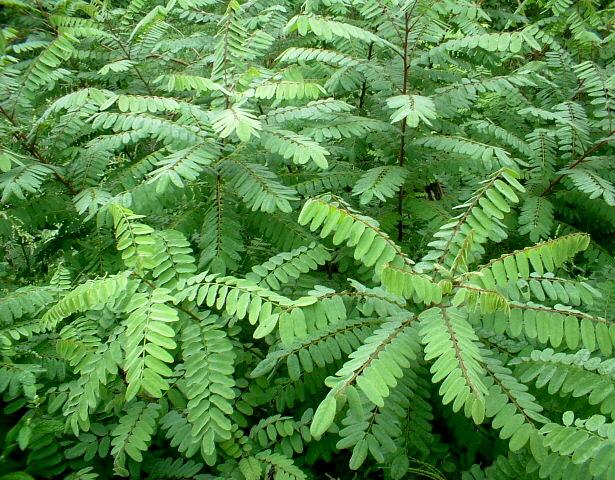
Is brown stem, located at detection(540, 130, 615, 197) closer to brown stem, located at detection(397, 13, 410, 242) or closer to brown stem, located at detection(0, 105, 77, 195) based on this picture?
brown stem, located at detection(397, 13, 410, 242)

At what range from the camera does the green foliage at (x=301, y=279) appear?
141cm

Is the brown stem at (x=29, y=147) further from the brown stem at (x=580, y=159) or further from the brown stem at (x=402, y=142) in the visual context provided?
the brown stem at (x=580, y=159)

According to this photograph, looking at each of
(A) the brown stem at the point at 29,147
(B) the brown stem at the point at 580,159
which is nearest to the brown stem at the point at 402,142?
(B) the brown stem at the point at 580,159

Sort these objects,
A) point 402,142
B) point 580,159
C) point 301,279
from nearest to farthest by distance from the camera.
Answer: point 301,279
point 402,142
point 580,159

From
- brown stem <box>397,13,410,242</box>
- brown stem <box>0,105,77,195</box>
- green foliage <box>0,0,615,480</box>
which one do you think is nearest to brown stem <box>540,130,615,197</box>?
green foliage <box>0,0,615,480</box>

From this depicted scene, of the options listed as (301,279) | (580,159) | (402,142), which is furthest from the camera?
(580,159)

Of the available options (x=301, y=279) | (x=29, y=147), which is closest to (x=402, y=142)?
(x=301, y=279)

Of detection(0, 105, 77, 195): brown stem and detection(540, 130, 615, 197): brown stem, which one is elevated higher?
detection(540, 130, 615, 197): brown stem

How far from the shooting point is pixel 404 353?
138 cm

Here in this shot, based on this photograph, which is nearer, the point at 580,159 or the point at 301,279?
the point at 301,279

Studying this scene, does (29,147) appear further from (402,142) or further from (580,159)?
(580,159)

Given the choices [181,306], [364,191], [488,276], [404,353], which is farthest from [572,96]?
[181,306]

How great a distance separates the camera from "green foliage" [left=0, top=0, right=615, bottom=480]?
1410 mm

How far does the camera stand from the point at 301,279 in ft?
6.63
